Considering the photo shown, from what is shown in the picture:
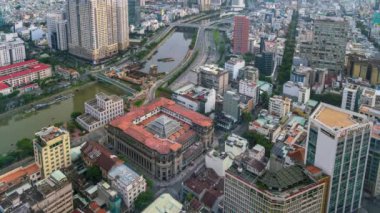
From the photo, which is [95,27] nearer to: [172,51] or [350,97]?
[172,51]

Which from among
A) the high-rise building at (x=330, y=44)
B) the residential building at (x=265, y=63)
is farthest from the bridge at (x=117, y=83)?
the high-rise building at (x=330, y=44)

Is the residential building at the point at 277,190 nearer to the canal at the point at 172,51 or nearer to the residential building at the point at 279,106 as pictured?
the residential building at the point at 279,106

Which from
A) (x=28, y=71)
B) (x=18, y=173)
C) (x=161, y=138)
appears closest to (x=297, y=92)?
(x=161, y=138)

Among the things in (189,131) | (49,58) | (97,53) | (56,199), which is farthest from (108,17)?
(56,199)

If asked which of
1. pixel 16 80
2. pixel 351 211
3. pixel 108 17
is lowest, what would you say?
pixel 351 211

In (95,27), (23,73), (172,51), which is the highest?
(95,27)

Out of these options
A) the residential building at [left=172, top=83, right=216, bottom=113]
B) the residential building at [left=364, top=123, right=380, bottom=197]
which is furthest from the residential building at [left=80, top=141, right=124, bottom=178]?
the residential building at [left=364, top=123, right=380, bottom=197]

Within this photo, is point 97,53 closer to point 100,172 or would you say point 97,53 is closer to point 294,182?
point 100,172
